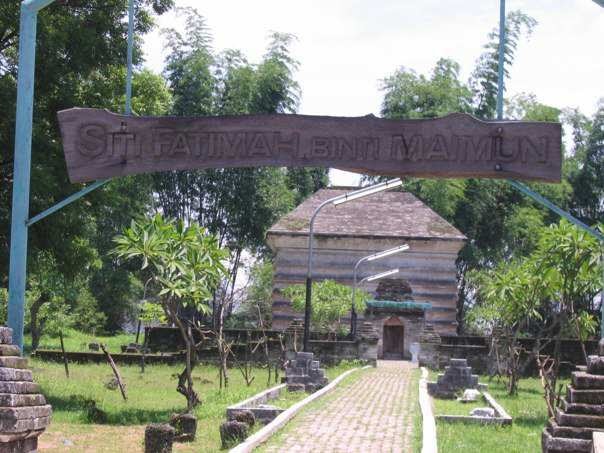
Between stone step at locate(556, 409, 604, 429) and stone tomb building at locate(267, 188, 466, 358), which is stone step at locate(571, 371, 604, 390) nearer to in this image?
stone step at locate(556, 409, 604, 429)

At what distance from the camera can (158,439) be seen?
508 inches

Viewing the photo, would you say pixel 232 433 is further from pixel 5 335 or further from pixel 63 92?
pixel 63 92

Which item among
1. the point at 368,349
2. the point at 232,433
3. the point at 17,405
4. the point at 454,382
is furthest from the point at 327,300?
the point at 17,405

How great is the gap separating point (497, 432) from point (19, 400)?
9432 millimetres

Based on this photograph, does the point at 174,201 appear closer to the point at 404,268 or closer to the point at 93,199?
the point at 404,268

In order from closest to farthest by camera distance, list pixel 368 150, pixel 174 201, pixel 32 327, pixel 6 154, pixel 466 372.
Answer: pixel 368 150 < pixel 6 154 < pixel 466 372 < pixel 32 327 < pixel 174 201

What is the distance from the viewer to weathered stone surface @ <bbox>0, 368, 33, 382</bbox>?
327 inches

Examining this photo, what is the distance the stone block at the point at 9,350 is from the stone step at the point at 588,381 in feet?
16.0

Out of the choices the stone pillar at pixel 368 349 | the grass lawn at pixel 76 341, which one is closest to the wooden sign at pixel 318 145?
the stone pillar at pixel 368 349

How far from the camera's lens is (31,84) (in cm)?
952

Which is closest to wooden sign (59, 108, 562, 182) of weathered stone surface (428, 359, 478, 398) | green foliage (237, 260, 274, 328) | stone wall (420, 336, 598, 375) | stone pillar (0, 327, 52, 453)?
stone pillar (0, 327, 52, 453)

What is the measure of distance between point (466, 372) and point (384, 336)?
17.8m

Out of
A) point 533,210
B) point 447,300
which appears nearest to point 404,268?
point 447,300

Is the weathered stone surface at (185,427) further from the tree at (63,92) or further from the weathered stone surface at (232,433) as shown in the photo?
the tree at (63,92)
